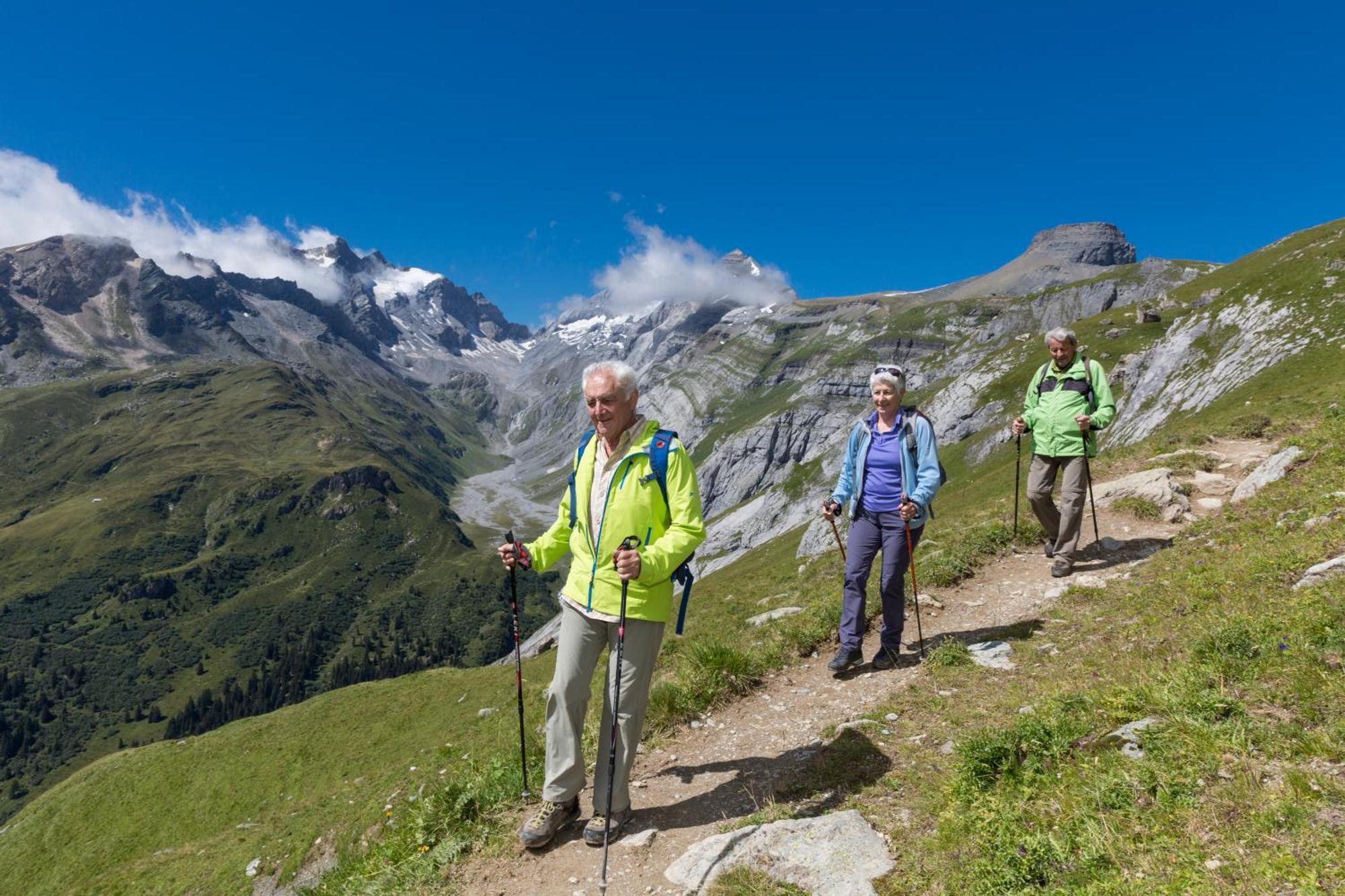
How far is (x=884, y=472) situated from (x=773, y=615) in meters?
8.28

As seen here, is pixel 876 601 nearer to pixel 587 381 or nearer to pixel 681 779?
pixel 681 779

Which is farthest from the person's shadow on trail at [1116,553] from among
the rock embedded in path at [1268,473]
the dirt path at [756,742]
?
the rock embedded in path at [1268,473]

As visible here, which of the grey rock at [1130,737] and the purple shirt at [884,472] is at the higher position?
the purple shirt at [884,472]

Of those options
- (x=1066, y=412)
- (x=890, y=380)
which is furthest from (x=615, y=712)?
(x=1066, y=412)

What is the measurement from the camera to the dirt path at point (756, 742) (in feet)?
22.2

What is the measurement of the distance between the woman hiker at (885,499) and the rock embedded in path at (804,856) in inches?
177

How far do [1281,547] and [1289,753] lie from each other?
21.2 ft

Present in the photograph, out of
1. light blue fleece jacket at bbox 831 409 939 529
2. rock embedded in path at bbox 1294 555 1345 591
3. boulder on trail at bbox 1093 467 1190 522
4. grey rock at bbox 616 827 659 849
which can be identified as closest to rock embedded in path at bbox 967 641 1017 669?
light blue fleece jacket at bbox 831 409 939 529

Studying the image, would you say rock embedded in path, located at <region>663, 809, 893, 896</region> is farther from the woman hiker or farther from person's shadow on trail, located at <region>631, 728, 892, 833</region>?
the woman hiker

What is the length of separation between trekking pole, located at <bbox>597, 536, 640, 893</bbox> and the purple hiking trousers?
4.66m

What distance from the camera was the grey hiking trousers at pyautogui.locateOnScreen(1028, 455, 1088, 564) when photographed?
42.8 ft

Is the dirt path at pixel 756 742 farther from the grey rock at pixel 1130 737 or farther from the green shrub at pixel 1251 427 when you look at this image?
the green shrub at pixel 1251 427

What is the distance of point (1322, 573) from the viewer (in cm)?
793

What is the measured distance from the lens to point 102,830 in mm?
40750
